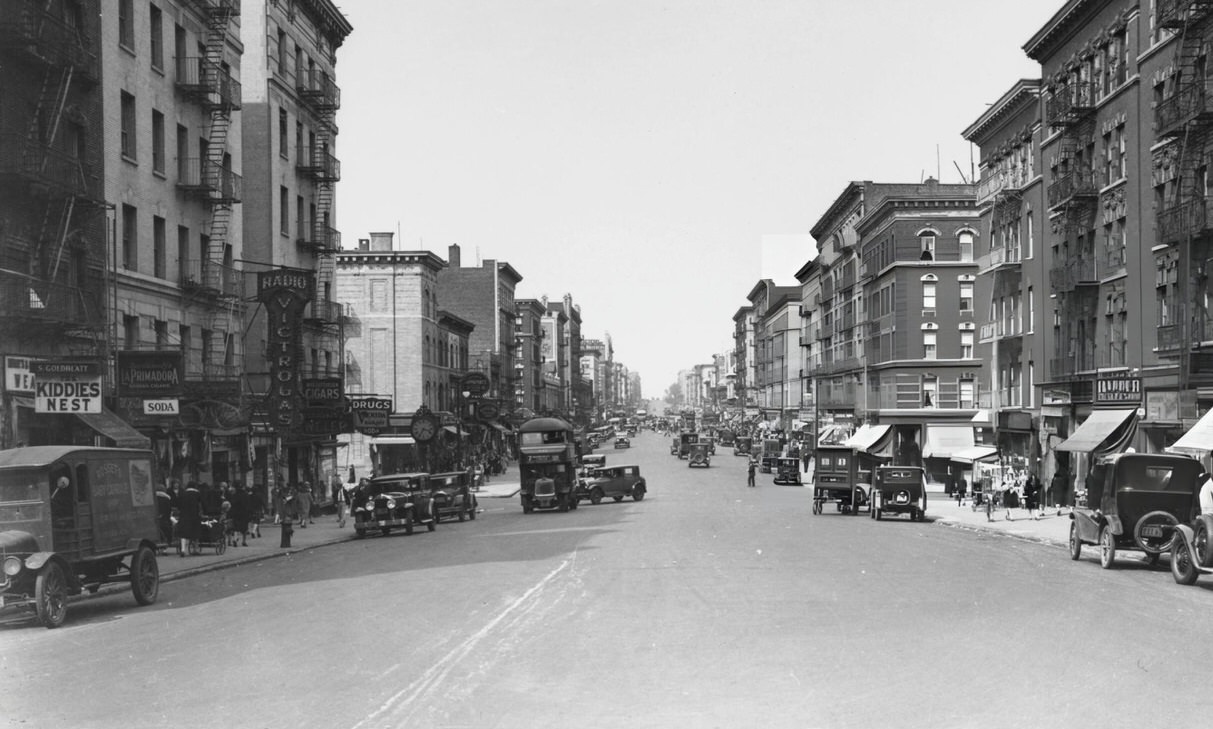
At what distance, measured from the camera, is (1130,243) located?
40969 mm

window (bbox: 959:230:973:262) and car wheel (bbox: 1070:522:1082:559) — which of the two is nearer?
car wheel (bbox: 1070:522:1082:559)

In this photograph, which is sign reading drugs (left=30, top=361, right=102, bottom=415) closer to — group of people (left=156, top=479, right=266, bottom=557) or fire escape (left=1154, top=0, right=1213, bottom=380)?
group of people (left=156, top=479, right=266, bottom=557)

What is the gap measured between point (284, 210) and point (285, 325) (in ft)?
31.6

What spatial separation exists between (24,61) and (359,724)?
22.5 meters

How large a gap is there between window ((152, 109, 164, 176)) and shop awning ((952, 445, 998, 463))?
1319 inches

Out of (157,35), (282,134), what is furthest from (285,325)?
(282,134)

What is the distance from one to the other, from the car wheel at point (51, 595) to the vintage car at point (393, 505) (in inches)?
769

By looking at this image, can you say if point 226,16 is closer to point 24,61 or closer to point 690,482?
point 24,61

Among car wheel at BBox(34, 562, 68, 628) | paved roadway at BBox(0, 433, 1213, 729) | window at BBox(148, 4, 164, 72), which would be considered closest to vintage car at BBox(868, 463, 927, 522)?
paved roadway at BBox(0, 433, 1213, 729)

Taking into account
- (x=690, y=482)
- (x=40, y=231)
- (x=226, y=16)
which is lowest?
(x=690, y=482)

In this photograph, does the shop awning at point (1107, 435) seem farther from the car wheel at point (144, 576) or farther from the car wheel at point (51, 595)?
the car wheel at point (51, 595)

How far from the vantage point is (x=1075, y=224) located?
46062 millimetres

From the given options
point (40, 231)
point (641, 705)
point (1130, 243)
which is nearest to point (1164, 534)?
point (641, 705)

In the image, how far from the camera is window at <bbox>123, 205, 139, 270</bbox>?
33.9 meters
